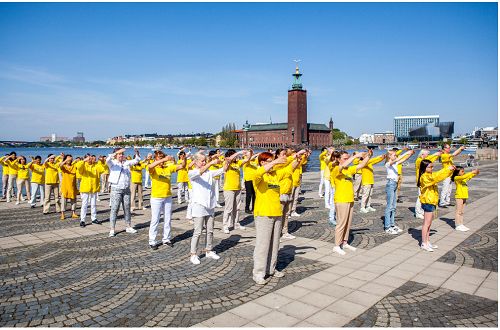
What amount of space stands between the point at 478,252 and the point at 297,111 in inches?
5108

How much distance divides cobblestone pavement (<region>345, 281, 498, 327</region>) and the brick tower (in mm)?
131158

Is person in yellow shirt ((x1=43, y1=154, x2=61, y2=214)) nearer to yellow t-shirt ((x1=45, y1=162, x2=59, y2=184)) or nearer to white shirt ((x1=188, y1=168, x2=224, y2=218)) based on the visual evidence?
yellow t-shirt ((x1=45, y1=162, x2=59, y2=184))

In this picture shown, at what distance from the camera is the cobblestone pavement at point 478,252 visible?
742 cm

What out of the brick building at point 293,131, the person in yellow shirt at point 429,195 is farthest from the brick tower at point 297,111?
the person in yellow shirt at point 429,195

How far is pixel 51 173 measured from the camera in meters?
13.5

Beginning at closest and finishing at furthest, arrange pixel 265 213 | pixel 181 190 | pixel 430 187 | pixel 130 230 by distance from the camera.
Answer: pixel 265 213 < pixel 430 187 < pixel 130 230 < pixel 181 190

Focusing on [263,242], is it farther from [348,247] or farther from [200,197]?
[348,247]

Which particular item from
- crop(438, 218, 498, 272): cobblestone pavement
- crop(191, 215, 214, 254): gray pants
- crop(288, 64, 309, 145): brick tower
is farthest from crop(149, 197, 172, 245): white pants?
crop(288, 64, 309, 145): brick tower

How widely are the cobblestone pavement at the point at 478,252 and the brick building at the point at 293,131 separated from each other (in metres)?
127

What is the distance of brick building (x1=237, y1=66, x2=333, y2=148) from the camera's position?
135875 millimetres

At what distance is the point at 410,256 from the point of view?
8.04 m

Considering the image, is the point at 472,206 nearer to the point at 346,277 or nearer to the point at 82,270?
the point at 346,277

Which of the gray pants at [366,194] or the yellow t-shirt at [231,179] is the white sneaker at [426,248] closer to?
the gray pants at [366,194]

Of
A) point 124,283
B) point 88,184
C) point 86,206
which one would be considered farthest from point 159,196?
point 88,184
